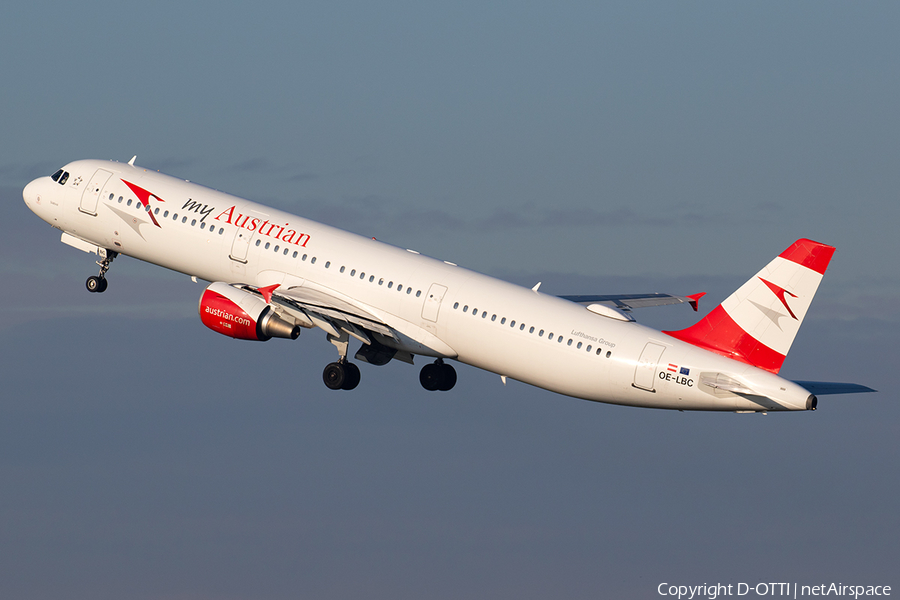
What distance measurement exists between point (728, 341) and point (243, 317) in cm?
1962

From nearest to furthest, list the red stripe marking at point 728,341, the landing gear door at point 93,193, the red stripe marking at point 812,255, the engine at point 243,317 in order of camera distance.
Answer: the red stripe marking at point 812,255 < the red stripe marking at point 728,341 < the engine at point 243,317 < the landing gear door at point 93,193

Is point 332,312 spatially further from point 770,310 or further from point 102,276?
point 770,310

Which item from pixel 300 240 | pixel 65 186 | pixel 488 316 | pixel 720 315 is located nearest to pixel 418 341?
pixel 488 316

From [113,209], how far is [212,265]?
19.6 ft

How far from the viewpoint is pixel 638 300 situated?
2413 inches

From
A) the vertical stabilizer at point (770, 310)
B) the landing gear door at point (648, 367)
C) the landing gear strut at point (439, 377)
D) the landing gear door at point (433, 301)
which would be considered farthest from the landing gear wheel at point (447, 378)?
the vertical stabilizer at point (770, 310)

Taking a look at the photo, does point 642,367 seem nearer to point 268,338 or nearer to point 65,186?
point 268,338

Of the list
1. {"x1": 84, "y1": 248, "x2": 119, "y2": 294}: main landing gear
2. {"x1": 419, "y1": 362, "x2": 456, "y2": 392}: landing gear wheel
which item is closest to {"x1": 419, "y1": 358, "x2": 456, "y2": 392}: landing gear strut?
{"x1": 419, "y1": 362, "x2": 456, "y2": 392}: landing gear wheel

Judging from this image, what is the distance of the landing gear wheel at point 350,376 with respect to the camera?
56469mm

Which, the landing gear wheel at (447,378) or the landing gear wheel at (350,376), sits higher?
the landing gear wheel at (447,378)

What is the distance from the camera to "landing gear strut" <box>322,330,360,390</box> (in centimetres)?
5638

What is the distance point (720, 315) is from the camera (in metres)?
50.1

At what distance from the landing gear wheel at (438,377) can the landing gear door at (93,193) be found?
55.6 feet

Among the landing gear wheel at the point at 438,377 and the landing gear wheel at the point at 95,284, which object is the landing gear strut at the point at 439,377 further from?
the landing gear wheel at the point at 95,284
